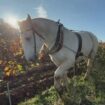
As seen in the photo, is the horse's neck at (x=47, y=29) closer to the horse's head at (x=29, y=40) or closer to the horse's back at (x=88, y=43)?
the horse's head at (x=29, y=40)

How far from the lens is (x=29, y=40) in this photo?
276 inches

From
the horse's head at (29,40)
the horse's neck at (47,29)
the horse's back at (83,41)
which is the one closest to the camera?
the horse's head at (29,40)

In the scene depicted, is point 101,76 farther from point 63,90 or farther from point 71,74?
point 63,90

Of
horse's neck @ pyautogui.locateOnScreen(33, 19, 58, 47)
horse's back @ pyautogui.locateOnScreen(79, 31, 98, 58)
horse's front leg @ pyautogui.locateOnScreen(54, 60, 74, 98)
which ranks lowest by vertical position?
horse's front leg @ pyautogui.locateOnScreen(54, 60, 74, 98)

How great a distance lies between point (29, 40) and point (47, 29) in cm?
61

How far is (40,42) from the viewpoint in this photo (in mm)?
7230

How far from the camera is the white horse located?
7035 mm

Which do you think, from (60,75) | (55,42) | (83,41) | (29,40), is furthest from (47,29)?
(83,41)

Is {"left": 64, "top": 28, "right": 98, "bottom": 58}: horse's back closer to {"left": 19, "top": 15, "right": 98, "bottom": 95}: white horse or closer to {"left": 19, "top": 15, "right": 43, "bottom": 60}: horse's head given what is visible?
{"left": 19, "top": 15, "right": 98, "bottom": 95}: white horse

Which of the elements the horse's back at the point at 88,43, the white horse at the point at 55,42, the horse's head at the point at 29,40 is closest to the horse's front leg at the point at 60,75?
the white horse at the point at 55,42

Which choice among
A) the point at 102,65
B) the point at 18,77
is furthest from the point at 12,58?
the point at 102,65

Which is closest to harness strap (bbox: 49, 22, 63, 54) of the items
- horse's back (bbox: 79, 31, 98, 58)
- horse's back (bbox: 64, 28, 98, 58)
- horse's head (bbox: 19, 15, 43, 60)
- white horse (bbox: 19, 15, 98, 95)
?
white horse (bbox: 19, 15, 98, 95)

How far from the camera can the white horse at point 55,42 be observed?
7.04 m

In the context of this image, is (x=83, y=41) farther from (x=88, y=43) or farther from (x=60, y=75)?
(x=60, y=75)
